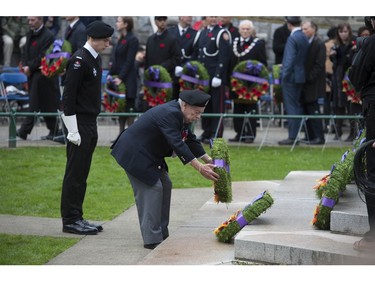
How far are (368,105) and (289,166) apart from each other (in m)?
6.73

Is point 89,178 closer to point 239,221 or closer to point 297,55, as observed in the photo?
point 239,221

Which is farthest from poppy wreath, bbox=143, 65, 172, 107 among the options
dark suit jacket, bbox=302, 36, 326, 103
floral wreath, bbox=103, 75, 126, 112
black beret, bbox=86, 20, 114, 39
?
black beret, bbox=86, 20, 114, 39

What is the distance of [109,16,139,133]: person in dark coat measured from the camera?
55.0 ft

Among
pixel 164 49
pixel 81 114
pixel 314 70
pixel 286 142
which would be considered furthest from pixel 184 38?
pixel 81 114

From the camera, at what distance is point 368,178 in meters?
7.92

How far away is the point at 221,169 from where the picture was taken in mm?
9039

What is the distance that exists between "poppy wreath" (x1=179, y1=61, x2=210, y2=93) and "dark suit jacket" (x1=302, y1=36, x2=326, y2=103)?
1.74 m

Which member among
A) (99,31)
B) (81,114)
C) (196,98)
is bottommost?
(81,114)

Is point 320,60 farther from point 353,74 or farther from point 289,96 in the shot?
point 353,74

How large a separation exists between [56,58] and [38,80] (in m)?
0.78

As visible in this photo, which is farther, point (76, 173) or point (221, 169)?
point (76, 173)

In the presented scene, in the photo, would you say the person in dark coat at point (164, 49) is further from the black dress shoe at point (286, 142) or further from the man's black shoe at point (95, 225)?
the man's black shoe at point (95, 225)

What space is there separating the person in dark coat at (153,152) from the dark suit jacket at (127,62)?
7.62 metres

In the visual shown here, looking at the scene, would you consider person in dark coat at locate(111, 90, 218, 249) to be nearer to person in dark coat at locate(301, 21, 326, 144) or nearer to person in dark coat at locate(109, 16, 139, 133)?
person in dark coat at locate(109, 16, 139, 133)
